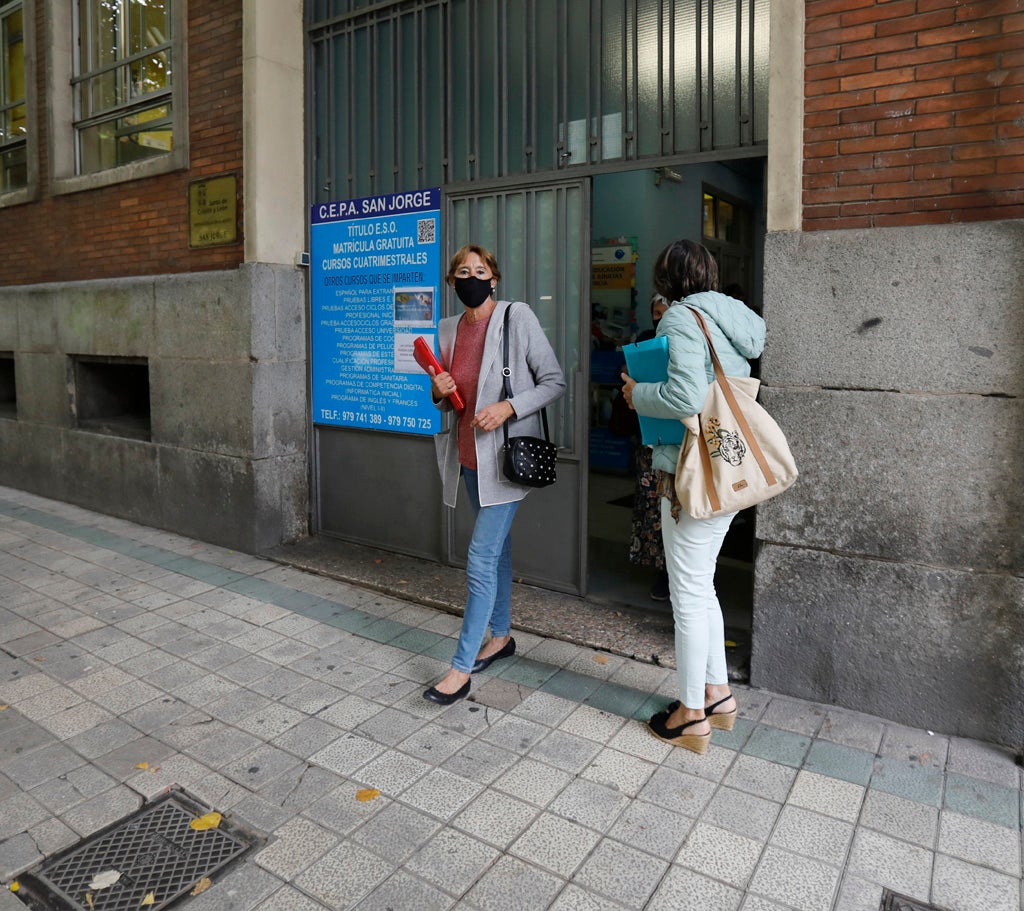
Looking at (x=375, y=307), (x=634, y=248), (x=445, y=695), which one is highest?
(x=634, y=248)

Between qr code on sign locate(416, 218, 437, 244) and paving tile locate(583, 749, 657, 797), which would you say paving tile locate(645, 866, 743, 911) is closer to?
paving tile locate(583, 749, 657, 797)

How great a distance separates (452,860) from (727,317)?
2165mm

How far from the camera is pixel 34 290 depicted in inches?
324

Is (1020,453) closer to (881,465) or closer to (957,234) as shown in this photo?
(881,465)

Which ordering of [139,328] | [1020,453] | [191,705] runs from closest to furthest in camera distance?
[1020,453]
[191,705]
[139,328]

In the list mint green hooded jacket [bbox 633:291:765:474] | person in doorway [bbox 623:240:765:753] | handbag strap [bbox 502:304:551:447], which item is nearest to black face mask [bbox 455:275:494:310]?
handbag strap [bbox 502:304:551:447]

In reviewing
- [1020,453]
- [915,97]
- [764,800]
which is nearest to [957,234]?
[915,97]

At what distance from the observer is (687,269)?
3.34m

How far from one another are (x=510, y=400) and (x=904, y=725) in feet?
7.20

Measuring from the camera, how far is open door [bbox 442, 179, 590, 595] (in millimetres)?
5113

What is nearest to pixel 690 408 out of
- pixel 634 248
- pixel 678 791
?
pixel 678 791

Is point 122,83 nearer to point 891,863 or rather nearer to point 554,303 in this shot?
point 554,303

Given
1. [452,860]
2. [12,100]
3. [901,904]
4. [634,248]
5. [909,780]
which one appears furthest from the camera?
[634,248]

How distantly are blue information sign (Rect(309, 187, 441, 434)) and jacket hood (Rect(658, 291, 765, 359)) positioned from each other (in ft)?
8.80
